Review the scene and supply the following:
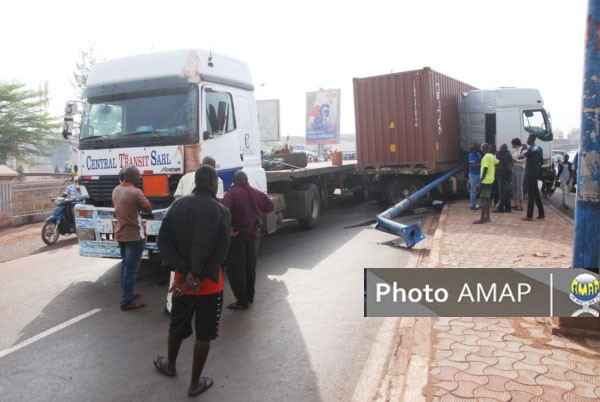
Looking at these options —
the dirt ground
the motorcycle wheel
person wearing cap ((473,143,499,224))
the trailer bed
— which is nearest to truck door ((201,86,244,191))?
the trailer bed

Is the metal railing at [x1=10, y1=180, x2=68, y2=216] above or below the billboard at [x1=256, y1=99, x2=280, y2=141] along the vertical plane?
below

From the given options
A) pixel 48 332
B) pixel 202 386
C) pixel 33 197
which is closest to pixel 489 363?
pixel 202 386

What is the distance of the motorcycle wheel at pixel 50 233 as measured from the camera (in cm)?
909

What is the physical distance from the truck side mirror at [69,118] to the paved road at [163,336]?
2.03 metres

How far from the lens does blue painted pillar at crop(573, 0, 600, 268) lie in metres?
3.63

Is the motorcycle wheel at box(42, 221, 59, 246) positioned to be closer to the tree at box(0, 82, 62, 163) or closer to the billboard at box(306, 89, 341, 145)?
the tree at box(0, 82, 62, 163)

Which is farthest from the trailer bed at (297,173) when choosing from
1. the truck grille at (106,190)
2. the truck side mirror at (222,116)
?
the truck grille at (106,190)

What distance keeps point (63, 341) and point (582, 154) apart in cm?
477

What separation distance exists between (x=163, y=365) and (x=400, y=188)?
10631 mm

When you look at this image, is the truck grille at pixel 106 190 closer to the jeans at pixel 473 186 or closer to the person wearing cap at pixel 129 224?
the person wearing cap at pixel 129 224

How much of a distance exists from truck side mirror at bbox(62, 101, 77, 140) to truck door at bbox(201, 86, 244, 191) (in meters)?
2.00

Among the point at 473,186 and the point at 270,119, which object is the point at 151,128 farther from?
the point at 270,119

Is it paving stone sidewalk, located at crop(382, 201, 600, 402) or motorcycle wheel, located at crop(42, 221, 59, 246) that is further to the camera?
motorcycle wheel, located at crop(42, 221, 59, 246)

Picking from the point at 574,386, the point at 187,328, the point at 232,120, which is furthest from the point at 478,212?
the point at 187,328
